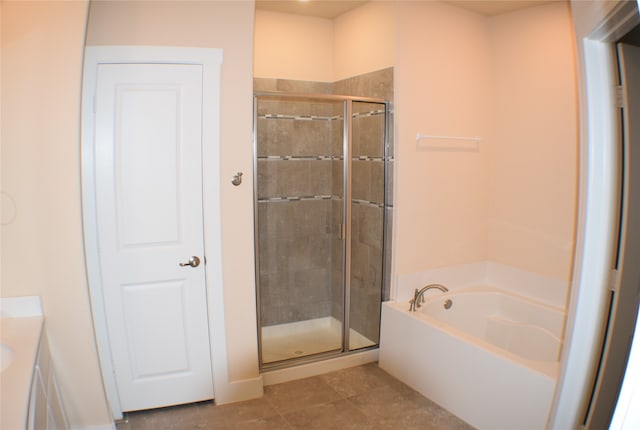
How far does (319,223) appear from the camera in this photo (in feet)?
11.7

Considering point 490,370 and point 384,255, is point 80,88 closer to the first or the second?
point 384,255

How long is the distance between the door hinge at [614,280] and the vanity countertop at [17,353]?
66.9 inches

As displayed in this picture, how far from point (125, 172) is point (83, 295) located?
2.32 ft

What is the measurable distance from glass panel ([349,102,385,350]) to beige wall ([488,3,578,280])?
3.27 feet

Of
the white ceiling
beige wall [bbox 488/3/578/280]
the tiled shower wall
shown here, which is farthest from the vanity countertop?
beige wall [bbox 488/3/578/280]

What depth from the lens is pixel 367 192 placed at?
3158mm

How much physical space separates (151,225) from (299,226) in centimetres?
140

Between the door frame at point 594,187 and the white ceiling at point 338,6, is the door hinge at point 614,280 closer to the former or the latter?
the door frame at point 594,187

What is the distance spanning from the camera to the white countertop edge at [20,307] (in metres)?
2.00

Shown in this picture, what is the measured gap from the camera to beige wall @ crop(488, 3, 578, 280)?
112 inches

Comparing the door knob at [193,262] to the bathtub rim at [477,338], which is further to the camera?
the door knob at [193,262]

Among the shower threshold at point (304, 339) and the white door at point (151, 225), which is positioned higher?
the white door at point (151, 225)

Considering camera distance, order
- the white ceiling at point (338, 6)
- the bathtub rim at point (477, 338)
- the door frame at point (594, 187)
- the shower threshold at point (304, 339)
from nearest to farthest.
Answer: the door frame at point (594, 187), the bathtub rim at point (477, 338), the white ceiling at point (338, 6), the shower threshold at point (304, 339)

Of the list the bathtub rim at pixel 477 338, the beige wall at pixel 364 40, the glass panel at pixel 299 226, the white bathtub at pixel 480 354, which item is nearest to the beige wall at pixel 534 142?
the bathtub rim at pixel 477 338
